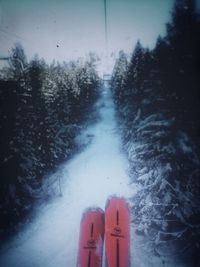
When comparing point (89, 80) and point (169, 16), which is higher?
point (169, 16)

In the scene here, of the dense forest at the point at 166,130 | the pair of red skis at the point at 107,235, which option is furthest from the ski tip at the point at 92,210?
the dense forest at the point at 166,130

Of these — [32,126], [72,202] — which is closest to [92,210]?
[72,202]

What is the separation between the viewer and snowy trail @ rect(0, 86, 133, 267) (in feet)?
9.36

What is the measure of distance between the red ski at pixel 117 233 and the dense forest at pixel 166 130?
143mm

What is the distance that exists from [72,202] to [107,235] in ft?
1.72

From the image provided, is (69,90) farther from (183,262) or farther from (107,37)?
(183,262)

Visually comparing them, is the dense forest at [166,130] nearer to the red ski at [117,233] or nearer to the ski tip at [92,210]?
the red ski at [117,233]

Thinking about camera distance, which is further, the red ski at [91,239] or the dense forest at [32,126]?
the dense forest at [32,126]

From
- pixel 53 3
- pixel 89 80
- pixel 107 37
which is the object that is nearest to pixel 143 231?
pixel 89 80

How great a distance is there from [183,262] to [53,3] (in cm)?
314

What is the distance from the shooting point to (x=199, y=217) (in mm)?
2840

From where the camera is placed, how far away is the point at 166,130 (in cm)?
302

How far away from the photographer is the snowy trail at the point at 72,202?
2852mm

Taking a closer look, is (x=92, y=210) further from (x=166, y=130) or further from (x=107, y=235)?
(x=166, y=130)
